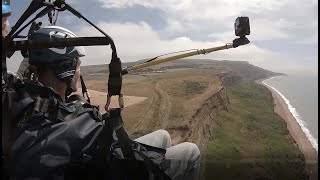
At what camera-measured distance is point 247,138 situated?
55.2 meters

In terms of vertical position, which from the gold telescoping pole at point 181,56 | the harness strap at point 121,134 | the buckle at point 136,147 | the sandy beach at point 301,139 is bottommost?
the sandy beach at point 301,139

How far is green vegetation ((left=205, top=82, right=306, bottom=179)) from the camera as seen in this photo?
1771 mm

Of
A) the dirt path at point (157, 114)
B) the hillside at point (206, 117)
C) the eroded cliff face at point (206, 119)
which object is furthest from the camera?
the eroded cliff face at point (206, 119)

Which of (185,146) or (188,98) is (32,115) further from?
(188,98)

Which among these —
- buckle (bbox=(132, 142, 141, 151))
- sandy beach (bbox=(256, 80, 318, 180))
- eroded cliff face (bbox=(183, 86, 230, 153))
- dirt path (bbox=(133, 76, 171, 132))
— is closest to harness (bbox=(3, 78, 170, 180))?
buckle (bbox=(132, 142, 141, 151))

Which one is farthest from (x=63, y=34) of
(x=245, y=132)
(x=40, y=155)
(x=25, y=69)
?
(x=245, y=132)

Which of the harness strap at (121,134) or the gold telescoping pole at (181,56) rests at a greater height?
the gold telescoping pole at (181,56)

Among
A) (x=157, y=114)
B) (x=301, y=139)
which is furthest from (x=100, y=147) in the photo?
(x=301, y=139)

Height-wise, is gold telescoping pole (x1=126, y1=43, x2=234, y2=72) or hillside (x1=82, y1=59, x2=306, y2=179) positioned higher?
gold telescoping pole (x1=126, y1=43, x2=234, y2=72)

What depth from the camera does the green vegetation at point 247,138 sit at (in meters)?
1.77

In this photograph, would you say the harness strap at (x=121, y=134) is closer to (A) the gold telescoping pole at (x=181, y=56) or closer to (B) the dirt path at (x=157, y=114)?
(A) the gold telescoping pole at (x=181, y=56)

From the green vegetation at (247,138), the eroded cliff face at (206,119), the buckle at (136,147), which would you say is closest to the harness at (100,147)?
the buckle at (136,147)

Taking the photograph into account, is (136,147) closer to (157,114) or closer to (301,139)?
(157,114)

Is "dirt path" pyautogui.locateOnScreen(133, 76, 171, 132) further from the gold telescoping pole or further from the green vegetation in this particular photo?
the gold telescoping pole
